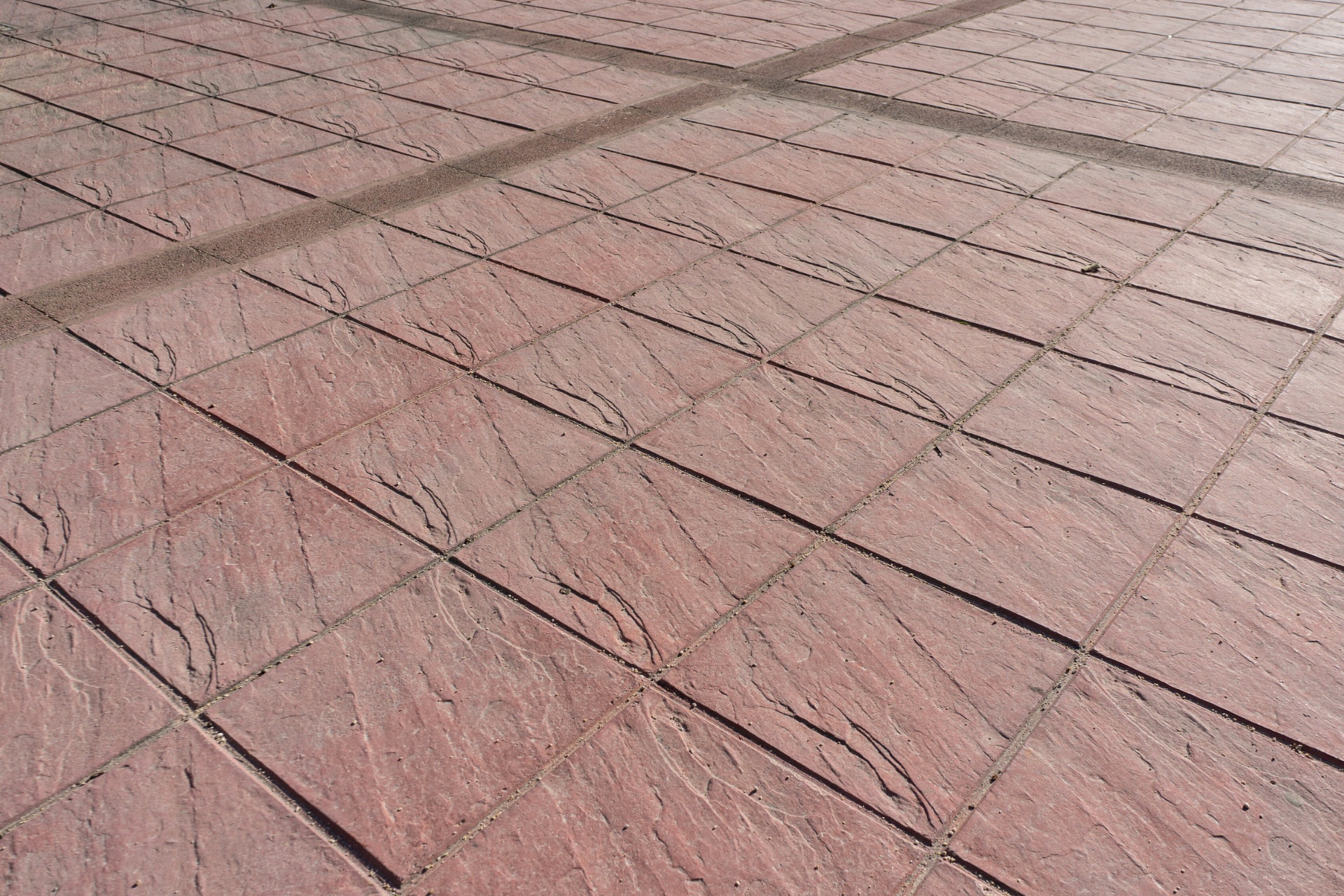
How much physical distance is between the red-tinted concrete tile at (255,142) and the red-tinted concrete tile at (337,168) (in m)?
0.12

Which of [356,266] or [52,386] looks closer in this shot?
[52,386]

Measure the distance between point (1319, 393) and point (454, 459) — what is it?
9.57ft

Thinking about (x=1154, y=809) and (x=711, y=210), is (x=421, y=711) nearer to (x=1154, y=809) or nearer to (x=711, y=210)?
(x=1154, y=809)

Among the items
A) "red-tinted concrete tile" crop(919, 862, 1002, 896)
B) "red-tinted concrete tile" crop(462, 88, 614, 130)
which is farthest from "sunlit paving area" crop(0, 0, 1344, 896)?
"red-tinted concrete tile" crop(462, 88, 614, 130)

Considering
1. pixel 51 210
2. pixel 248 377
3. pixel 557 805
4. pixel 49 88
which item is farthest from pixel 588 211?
pixel 49 88

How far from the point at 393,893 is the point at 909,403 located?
7.39 feet

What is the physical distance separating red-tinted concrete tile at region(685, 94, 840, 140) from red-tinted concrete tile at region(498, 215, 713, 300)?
5.13 ft

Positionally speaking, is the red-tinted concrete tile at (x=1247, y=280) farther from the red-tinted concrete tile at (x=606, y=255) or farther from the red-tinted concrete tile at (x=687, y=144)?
the red-tinted concrete tile at (x=687, y=144)

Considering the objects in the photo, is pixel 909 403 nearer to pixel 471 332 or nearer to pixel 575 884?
pixel 471 332

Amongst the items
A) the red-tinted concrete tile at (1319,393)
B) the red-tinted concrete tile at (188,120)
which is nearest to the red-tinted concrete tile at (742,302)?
the red-tinted concrete tile at (1319,393)

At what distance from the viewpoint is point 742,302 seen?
4.14m

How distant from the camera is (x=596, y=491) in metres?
3.12

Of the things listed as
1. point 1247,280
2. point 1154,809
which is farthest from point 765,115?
point 1154,809

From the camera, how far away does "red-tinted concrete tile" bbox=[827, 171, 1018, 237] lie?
4809 millimetres
